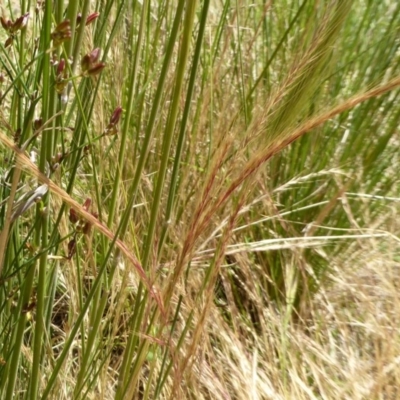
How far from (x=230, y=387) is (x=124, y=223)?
74cm

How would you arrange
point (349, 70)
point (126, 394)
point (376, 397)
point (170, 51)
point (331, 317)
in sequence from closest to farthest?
point (170, 51)
point (126, 394)
point (376, 397)
point (331, 317)
point (349, 70)

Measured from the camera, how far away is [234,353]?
54.8 inches

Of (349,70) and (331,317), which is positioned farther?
(349,70)

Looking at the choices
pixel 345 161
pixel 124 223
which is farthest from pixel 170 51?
pixel 345 161

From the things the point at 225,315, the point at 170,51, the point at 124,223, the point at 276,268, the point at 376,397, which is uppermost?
the point at 170,51

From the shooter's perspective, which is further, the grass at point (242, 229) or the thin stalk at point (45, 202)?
the grass at point (242, 229)

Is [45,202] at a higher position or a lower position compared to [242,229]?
higher

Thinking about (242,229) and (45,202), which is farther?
(242,229)

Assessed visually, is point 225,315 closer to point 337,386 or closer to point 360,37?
point 337,386

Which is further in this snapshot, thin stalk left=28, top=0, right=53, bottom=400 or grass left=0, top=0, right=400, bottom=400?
grass left=0, top=0, right=400, bottom=400

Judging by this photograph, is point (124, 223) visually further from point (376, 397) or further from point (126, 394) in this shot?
point (376, 397)

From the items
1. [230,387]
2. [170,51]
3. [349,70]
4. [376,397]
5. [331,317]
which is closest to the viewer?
[170,51]

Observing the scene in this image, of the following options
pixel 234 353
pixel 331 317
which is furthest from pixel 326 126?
pixel 234 353

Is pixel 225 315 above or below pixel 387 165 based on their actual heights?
below
